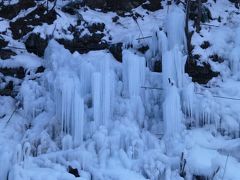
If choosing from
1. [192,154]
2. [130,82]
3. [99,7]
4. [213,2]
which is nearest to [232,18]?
[213,2]

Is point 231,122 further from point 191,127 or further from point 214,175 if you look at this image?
point 214,175

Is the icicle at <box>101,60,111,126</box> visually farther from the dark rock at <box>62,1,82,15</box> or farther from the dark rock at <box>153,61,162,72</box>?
the dark rock at <box>62,1,82,15</box>

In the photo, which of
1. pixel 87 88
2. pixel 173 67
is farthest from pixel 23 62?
pixel 173 67

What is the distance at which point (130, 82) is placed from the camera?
8.60m

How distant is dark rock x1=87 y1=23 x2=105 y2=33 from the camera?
10.5 m

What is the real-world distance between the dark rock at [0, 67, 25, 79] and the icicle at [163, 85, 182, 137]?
2.86 metres

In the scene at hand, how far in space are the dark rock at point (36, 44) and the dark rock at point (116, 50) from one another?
1313 mm

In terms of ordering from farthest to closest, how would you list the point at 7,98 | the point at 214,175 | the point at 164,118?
the point at 7,98
the point at 164,118
the point at 214,175

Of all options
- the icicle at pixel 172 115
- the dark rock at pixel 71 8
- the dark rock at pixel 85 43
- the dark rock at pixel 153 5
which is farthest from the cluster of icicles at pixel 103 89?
the dark rock at pixel 153 5

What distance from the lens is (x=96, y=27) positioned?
10.6 metres

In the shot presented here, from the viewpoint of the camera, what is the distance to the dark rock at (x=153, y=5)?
11359 millimetres

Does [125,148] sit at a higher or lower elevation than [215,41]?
lower

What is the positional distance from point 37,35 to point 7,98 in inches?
68.8

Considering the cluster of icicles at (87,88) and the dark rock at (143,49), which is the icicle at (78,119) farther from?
the dark rock at (143,49)
